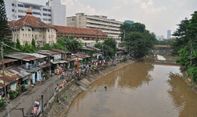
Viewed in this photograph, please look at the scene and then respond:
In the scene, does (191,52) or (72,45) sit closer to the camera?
(191,52)

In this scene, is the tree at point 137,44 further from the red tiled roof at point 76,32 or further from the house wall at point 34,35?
the house wall at point 34,35

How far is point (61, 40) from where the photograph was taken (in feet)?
181

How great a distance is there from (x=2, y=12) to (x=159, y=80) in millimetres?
27969

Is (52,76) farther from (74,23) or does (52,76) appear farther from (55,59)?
(74,23)

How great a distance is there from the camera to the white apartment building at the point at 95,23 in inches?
3880

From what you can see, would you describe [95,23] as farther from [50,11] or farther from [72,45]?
[72,45]

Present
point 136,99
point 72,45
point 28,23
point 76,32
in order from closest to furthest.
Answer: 1. point 136,99
2. point 28,23
3. point 72,45
4. point 76,32

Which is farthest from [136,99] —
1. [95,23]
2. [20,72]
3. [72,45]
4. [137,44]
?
[95,23]

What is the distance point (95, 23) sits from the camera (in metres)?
104

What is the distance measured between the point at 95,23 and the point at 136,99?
238 ft

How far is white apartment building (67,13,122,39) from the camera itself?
3880 inches

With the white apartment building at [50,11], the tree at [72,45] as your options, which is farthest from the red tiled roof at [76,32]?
the white apartment building at [50,11]

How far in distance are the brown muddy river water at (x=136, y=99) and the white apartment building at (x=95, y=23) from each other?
52.3m

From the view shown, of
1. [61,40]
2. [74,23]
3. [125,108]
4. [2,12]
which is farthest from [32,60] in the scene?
[74,23]
